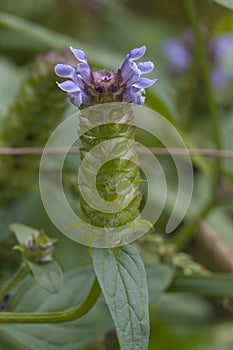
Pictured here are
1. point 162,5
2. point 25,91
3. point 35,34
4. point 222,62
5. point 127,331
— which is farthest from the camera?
point 162,5

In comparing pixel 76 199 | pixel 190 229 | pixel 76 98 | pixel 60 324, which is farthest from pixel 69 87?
pixel 190 229

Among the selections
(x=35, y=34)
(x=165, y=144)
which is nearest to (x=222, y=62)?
→ (x=165, y=144)

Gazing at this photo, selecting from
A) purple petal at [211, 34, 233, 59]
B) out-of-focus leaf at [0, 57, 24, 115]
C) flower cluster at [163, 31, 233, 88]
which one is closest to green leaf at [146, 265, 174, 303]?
out-of-focus leaf at [0, 57, 24, 115]

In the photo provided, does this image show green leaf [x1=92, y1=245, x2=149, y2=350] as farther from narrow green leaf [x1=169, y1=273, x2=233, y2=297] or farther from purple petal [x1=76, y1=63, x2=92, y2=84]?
narrow green leaf [x1=169, y1=273, x2=233, y2=297]

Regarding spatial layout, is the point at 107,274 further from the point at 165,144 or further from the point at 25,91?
the point at 165,144

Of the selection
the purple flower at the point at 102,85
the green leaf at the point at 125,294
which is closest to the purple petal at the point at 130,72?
the purple flower at the point at 102,85
